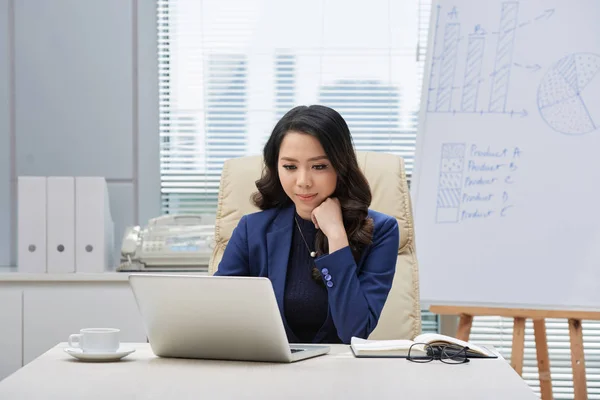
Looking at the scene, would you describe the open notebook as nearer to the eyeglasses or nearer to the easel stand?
the eyeglasses

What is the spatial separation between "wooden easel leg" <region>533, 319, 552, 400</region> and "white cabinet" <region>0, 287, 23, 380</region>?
5.77 feet

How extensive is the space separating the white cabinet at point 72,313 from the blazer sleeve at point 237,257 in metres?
0.93

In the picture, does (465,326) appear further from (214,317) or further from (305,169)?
(214,317)

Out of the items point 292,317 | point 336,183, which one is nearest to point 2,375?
point 292,317

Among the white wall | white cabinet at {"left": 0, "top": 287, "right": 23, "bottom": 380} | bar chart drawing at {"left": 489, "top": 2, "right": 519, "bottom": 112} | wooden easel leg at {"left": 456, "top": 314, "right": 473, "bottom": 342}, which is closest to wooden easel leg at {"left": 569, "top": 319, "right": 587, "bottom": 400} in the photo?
wooden easel leg at {"left": 456, "top": 314, "right": 473, "bottom": 342}

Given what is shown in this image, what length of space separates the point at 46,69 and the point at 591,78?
2.12 meters

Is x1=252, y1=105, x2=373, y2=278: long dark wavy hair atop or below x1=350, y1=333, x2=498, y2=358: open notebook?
atop

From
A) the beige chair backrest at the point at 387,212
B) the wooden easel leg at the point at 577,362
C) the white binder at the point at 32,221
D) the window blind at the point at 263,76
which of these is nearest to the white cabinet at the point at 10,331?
the white binder at the point at 32,221

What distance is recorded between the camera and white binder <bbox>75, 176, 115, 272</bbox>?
2.79 metres

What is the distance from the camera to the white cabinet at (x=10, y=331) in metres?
2.72

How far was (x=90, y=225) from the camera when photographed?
9.18ft

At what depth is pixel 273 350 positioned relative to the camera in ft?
4.32

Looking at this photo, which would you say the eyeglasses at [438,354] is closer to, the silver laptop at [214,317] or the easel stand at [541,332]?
the silver laptop at [214,317]

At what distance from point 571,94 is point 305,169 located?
122cm
